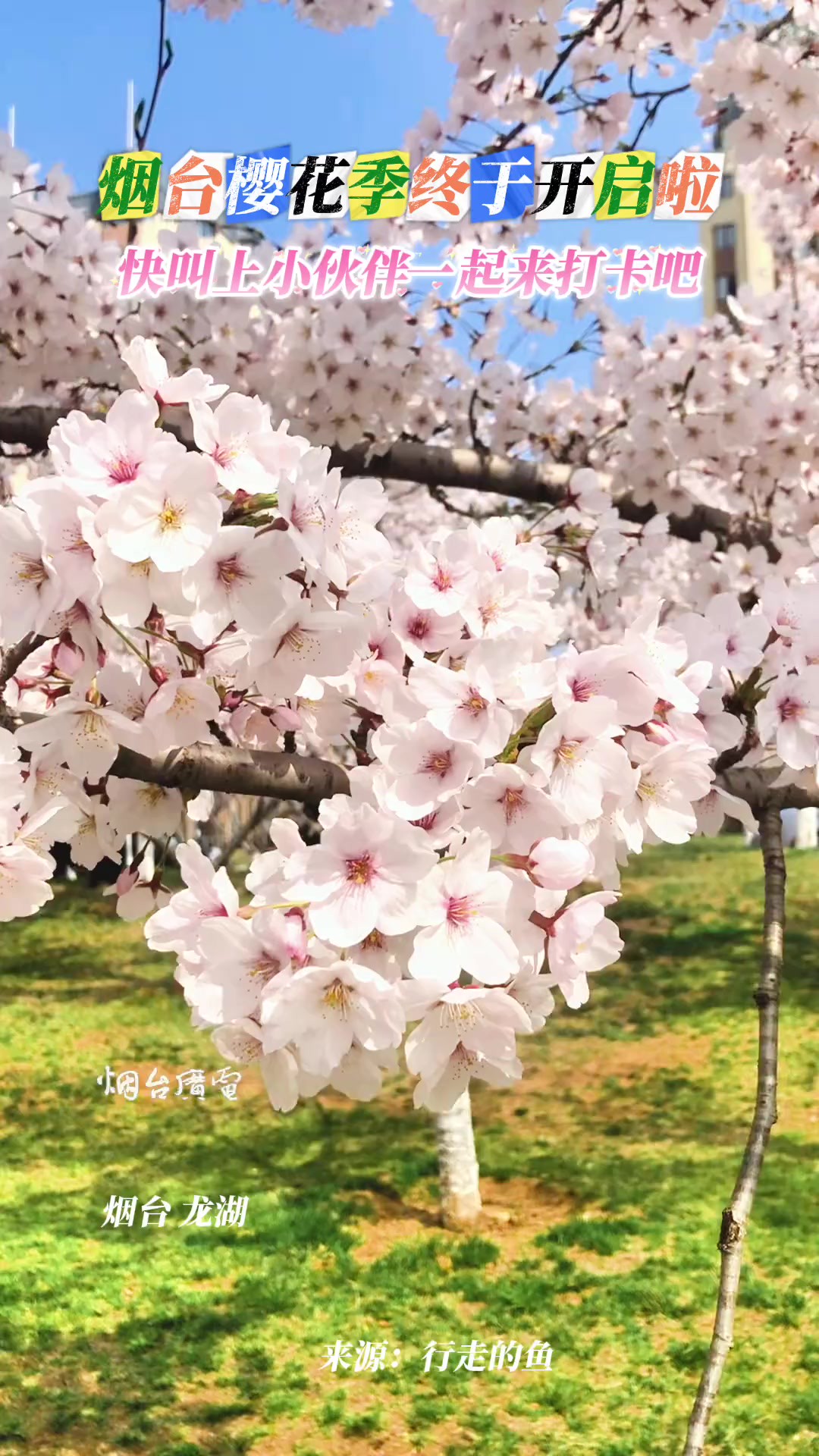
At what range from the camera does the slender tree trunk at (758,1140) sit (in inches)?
54.2

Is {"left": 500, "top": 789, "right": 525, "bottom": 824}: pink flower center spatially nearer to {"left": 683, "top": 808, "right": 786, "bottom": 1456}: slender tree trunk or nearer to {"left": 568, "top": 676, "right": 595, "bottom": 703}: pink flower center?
{"left": 568, "top": 676, "right": 595, "bottom": 703}: pink flower center

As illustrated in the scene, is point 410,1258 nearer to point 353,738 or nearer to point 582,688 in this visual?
point 353,738

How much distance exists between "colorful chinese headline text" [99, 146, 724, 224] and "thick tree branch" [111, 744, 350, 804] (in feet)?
11.4

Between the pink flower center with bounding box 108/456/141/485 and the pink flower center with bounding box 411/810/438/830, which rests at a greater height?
the pink flower center with bounding box 108/456/141/485

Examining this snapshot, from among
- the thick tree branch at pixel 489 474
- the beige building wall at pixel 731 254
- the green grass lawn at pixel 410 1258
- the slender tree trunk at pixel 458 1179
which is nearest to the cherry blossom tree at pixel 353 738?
the thick tree branch at pixel 489 474

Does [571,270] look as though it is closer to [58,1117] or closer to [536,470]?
[536,470]

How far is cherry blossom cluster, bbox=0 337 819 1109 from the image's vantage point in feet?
3.92

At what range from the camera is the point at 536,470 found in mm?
4273

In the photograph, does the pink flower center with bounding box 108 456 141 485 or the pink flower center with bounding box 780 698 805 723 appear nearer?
the pink flower center with bounding box 108 456 141 485

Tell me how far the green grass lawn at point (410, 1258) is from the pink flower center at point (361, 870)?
3.13 metres

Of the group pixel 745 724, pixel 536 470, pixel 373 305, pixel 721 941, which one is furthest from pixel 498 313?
pixel 721 941

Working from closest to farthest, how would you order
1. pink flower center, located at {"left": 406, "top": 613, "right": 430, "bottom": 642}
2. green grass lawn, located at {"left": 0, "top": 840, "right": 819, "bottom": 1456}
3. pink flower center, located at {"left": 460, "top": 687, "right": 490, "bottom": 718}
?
1. pink flower center, located at {"left": 460, "top": 687, "right": 490, "bottom": 718}
2. pink flower center, located at {"left": 406, "top": 613, "right": 430, "bottom": 642}
3. green grass lawn, located at {"left": 0, "top": 840, "right": 819, "bottom": 1456}

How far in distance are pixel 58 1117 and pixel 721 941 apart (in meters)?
6.04

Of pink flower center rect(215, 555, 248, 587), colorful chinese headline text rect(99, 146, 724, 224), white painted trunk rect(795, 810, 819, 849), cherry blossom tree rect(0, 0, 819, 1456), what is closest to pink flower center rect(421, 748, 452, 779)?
cherry blossom tree rect(0, 0, 819, 1456)
